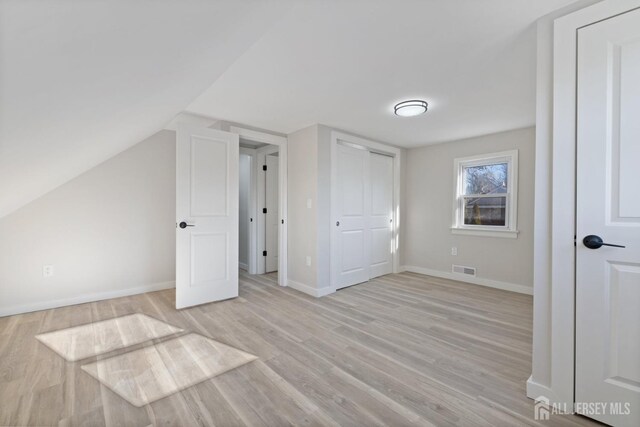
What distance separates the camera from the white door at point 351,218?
150 inches

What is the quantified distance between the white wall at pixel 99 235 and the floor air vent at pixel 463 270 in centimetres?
423

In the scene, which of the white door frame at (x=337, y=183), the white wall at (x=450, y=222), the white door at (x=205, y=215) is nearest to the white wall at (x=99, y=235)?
the white door at (x=205, y=215)

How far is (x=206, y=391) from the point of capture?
1.64 meters

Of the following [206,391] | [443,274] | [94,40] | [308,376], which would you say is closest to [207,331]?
[206,391]

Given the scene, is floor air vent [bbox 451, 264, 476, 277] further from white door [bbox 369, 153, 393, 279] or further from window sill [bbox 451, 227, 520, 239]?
white door [bbox 369, 153, 393, 279]

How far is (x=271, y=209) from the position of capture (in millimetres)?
4785

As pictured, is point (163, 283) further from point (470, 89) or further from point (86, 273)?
point (470, 89)

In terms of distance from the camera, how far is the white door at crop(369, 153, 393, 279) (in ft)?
14.3

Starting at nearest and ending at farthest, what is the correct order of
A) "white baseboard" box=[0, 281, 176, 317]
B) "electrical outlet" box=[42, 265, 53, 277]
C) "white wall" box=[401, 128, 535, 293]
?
"white baseboard" box=[0, 281, 176, 317] → "electrical outlet" box=[42, 265, 53, 277] → "white wall" box=[401, 128, 535, 293]

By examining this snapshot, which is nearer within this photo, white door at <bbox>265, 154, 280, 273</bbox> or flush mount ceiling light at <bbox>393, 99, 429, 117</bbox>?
flush mount ceiling light at <bbox>393, 99, 429, 117</bbox>

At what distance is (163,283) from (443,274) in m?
4.24

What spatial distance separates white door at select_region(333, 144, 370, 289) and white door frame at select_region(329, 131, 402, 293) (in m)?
0.05

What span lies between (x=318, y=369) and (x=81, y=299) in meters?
3.05

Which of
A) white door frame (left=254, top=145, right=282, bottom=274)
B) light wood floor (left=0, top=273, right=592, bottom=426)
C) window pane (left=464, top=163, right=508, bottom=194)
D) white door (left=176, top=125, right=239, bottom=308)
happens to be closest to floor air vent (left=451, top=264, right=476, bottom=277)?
light wood floor (left=0, top=273, right=592, bottom=426)
